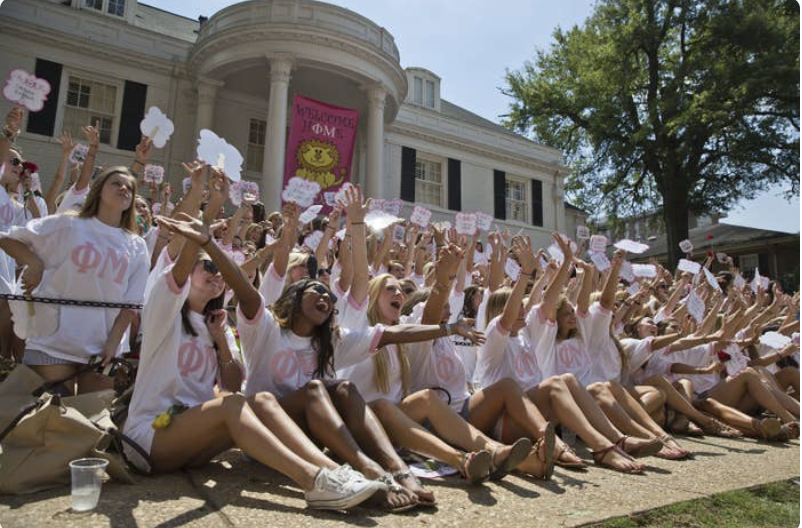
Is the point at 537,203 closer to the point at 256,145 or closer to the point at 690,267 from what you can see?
the point at 256,145

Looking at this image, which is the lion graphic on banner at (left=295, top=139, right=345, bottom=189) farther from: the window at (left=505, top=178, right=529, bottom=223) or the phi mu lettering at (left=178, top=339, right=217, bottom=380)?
the phi mu lettering at (left=178, top=339, right=217, bottom=380)

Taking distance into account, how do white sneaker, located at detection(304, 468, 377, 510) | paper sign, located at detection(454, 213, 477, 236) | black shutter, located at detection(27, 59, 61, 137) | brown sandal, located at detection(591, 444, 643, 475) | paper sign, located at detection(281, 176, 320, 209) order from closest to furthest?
white sneaker, located at detection(304, 468, 377, 510) < brown sandal, located at detection(591, 444, 643, 475) < paper sign, located at detection(281, 176, 320, 209) < paper sign, located at detection(454, 213, 477, 236) < black shutter, located at detection(27, 59, 61, 137)

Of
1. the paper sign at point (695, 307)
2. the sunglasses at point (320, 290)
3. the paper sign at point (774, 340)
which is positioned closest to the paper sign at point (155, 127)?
the sunglasses at point (320, 290)

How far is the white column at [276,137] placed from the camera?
12430 millimetres

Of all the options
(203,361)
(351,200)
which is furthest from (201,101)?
Answer: (203,361)

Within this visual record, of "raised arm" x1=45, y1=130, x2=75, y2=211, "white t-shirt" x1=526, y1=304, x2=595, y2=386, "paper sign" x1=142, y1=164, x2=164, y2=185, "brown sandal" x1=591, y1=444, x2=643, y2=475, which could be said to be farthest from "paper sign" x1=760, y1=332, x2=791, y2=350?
"paper sign" x1=142, y1=164, x2=164, y2=185

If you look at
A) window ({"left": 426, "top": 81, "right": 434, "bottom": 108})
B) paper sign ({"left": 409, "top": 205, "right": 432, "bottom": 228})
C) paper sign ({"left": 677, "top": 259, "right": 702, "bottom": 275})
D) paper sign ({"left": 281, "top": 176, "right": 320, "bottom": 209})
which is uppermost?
window ({"left": 426, "top": 81, "right": 434, "bottom": 108})

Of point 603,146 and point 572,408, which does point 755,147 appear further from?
point 572,408

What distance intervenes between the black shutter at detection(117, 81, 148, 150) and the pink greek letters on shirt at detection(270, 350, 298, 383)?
12.3 meters

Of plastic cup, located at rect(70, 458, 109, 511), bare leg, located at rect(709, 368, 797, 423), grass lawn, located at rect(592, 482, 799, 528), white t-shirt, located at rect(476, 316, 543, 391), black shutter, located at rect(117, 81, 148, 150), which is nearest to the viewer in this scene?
plastic cup, located at rect(70, 458, 109, 511)

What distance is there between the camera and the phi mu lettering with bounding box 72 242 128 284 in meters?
2.82

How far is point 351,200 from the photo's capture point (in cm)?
382

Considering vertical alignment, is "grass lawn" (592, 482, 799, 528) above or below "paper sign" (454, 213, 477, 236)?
below

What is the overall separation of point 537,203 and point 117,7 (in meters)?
15.9
